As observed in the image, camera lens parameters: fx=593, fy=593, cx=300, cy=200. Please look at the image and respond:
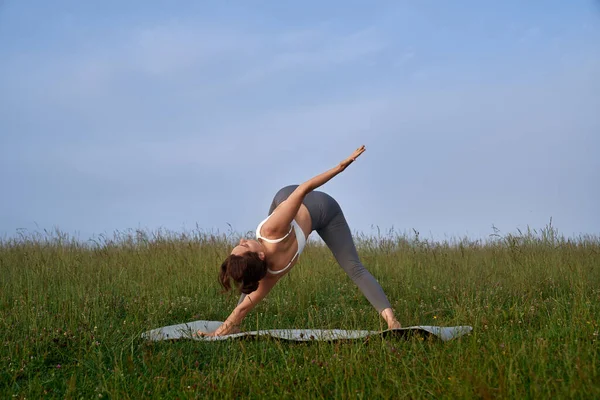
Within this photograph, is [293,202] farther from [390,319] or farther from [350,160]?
[390,319]

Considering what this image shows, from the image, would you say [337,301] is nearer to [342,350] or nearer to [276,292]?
[276,292]

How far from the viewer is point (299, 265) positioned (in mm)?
9789

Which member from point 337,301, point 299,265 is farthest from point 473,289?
point 299,265

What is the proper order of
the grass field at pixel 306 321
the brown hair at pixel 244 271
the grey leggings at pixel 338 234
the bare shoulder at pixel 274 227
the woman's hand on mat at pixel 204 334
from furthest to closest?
1. the grey leggings at pixel 338 234
2. the woman's hand on mat at pixel 204 334
3. the bare shoulder at pixel 274 227
4. the brown hair at pixel 244 271
5. the grass field at pixel 306 321

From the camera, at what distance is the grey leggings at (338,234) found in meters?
6.17

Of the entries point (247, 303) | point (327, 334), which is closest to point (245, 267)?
point (247, 303)

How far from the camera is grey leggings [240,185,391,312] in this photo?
243 inches

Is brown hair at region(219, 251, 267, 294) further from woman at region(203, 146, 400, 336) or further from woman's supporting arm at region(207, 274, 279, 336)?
woman's supporting arm at region(207, 274, 279, 336)

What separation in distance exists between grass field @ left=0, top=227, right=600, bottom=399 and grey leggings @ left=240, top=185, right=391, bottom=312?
1.60 feet

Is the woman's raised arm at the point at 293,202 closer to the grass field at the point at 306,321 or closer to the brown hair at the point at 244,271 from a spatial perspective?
the brown hair at the point at 244,271

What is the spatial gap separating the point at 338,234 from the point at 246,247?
3.92 ft

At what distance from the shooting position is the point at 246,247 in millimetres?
5590

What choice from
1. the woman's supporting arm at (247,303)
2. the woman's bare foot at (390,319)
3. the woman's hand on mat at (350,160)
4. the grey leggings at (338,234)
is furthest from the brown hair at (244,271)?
the woman's bare foot at (390,319)

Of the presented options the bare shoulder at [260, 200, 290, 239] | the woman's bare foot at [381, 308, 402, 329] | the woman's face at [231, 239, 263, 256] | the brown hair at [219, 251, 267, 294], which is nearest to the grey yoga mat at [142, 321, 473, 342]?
the woman's bare foot at [381, 308, 402, 329]
